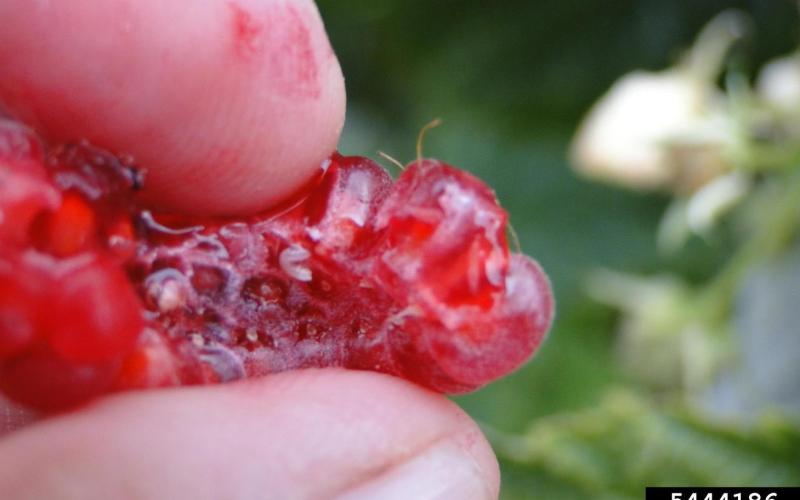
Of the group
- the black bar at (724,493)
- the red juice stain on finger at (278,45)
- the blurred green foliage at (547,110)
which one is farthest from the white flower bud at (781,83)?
the red juice stain on finger at (278,45)

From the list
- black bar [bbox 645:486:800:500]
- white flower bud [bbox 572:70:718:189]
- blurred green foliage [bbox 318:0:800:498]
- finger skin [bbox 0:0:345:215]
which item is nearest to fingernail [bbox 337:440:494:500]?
finger skin [bbox 0:0:345:215]

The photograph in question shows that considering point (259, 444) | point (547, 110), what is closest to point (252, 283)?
point (259, 444)

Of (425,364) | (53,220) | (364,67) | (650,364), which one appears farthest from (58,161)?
(364,67)

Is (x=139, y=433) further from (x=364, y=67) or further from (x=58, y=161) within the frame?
(x=364, y=67)

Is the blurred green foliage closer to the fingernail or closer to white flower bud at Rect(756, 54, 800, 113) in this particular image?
white flower bud at Rect(756, 54, 800, 113)

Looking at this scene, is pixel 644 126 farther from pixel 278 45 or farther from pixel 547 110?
pixel 278 45

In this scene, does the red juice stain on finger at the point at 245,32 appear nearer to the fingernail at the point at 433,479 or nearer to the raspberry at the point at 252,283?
the raspberry at the point at 252,283
